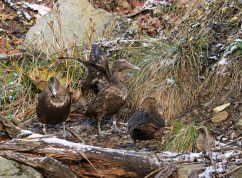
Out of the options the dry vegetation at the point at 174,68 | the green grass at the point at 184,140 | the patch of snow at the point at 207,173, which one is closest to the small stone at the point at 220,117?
the dry vegetation at the point at 174,68

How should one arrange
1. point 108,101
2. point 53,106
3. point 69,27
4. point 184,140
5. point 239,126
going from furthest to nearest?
point 69,27
point 108,101
point 53,106
point 239,126
point 184,140

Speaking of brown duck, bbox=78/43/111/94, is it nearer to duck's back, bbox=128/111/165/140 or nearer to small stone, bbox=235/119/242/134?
duck's back, bbox=128/111/165/140

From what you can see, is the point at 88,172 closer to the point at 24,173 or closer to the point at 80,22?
the point at 24,173

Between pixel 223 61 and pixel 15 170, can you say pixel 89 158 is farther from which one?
pixel 223 61

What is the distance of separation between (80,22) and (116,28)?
25.3 inches

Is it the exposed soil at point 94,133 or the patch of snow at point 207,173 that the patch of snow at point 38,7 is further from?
the patch of snow at point 207,173

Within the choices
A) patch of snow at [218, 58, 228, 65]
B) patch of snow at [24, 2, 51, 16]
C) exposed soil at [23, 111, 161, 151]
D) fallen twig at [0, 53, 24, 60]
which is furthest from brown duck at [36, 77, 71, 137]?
patch of snow at [24, 2, 51, 16]

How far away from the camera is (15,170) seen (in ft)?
16.0

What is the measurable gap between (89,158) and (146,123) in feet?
3.12

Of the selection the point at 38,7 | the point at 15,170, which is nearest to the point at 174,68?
the point at 15,170

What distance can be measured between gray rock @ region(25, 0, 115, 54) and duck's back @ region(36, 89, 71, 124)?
1.47 metres

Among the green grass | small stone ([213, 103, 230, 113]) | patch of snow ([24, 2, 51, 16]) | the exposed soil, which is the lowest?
the exposed soil

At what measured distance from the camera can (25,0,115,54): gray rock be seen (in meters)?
8.48

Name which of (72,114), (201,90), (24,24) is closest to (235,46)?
(201,90)
